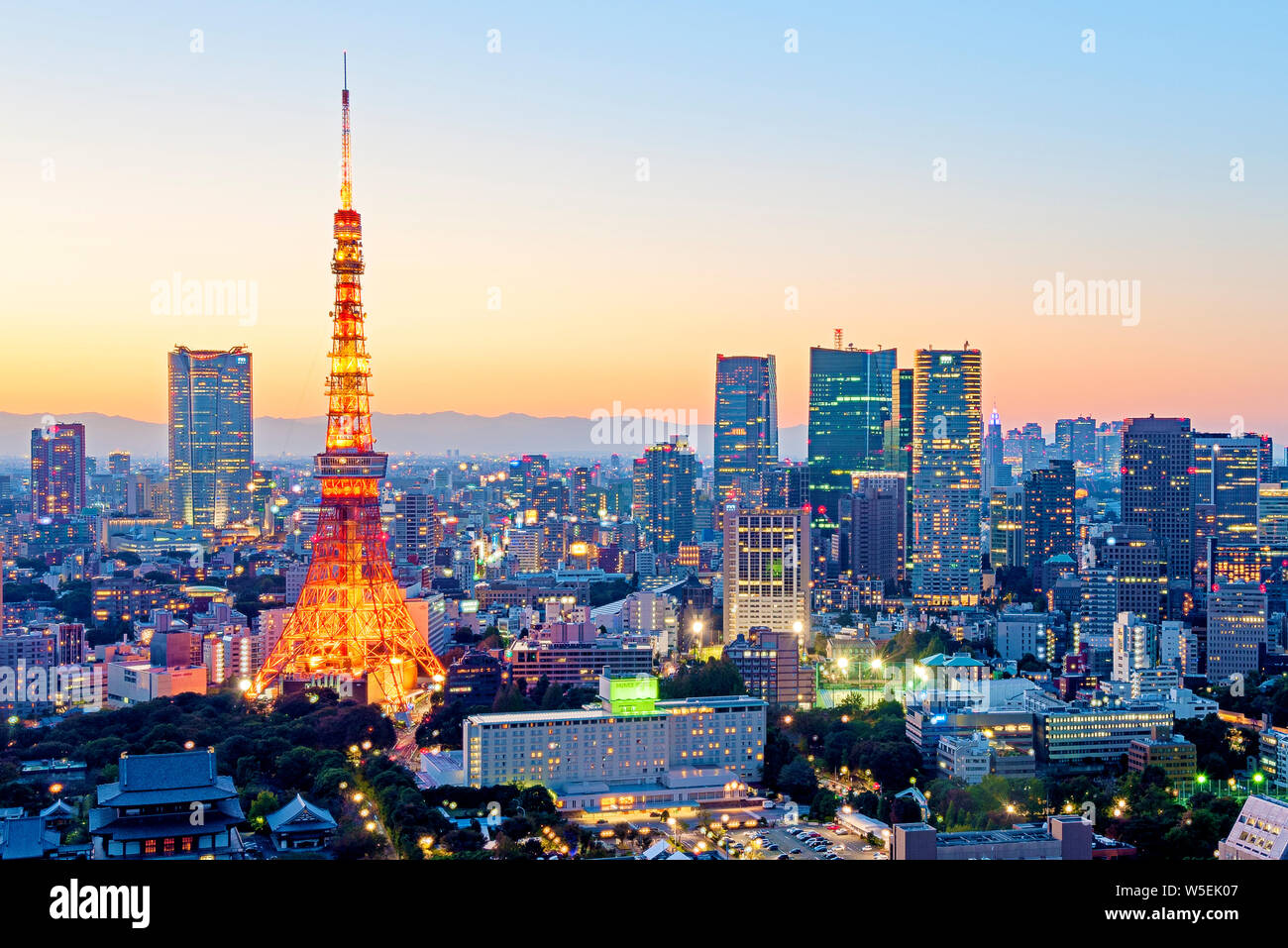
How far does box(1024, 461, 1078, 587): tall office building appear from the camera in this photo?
25.3 meters

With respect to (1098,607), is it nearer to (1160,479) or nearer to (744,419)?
(1160,479)

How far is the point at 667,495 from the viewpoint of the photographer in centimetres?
3056

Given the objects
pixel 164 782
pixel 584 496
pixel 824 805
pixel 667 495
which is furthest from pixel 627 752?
pixel 584 496

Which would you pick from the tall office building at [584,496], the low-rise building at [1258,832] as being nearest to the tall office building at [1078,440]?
Answer: the tall office building at [584,496]

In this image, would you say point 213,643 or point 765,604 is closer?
point 213,643

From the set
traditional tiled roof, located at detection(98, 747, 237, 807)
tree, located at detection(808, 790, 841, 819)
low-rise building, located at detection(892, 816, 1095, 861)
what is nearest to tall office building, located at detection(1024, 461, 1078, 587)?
tree, located at detection(808, 790, 841, 819)

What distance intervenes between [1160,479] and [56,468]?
20.6 metres

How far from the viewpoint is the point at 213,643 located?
585 inches

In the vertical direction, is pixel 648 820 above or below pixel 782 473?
below

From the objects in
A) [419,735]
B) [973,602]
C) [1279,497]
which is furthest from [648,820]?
[1279,497]

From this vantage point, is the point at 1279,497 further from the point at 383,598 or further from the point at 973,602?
the point at 383,598

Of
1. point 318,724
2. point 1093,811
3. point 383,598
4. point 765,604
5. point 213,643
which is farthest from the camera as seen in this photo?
point 765,604
